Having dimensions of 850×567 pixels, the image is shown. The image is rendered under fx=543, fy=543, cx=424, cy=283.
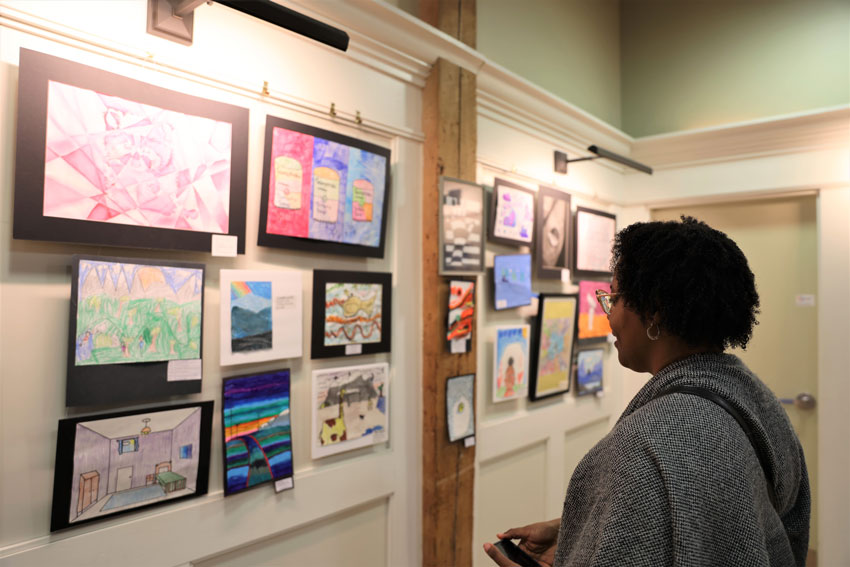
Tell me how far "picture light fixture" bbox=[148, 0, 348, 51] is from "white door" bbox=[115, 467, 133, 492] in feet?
3.99

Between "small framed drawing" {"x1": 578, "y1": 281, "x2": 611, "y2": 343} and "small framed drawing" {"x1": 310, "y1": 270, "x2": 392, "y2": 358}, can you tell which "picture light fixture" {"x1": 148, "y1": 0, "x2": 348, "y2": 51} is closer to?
"small framed drawing" {"x1": 310, "y1": 270, "x2": 392, "y2": 358}

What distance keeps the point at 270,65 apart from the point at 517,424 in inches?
84.4

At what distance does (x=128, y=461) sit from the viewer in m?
1.47

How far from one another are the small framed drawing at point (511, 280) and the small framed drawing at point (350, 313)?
0.80 m

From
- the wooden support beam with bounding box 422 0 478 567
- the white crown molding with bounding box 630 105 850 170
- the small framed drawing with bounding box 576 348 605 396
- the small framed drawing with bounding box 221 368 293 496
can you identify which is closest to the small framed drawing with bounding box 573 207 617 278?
the small framed drawing with bounding box 576 348 605 396

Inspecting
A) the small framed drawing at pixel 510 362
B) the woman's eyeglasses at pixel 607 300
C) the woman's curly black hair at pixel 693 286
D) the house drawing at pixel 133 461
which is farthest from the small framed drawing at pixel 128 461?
the small framed drawing at pixel 510 362

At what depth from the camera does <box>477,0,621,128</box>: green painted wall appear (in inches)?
119

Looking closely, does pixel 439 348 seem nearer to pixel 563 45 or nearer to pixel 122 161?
pixel 122 161

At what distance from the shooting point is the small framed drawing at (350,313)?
195 cm

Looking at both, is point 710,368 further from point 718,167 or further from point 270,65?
point 718,167

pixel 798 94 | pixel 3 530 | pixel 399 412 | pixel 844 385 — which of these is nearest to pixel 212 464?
pixel 3 530

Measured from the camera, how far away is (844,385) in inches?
127

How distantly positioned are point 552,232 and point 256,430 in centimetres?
205

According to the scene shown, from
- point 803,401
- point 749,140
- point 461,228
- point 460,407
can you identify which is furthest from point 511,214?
point 803,401
